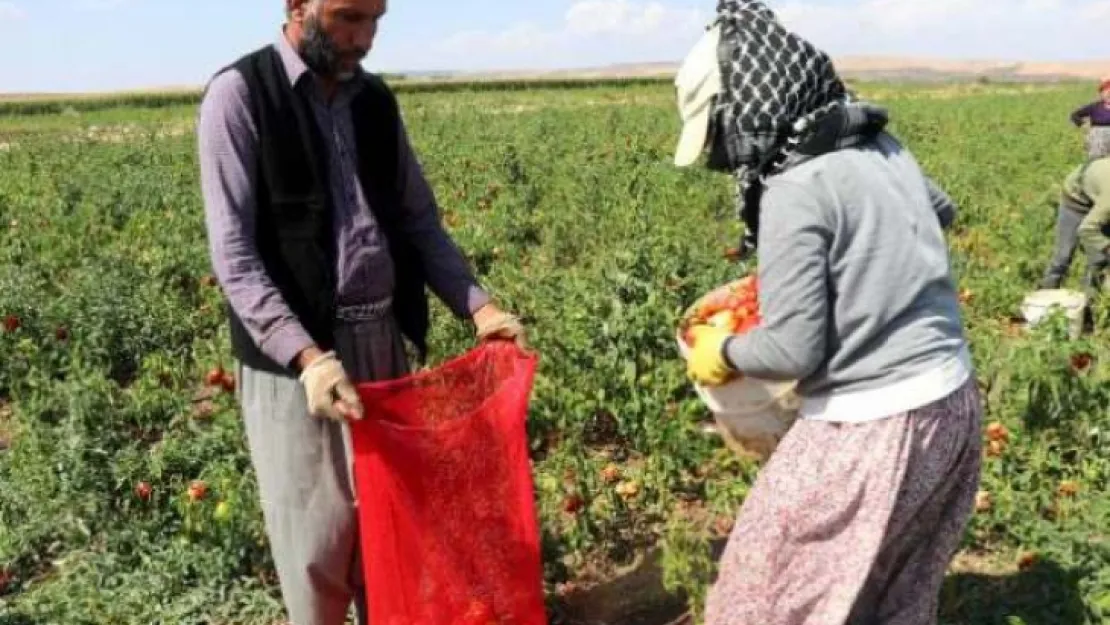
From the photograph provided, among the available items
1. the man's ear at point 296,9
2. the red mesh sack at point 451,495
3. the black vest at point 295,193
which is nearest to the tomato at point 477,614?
the red mesh sack at point 451,495

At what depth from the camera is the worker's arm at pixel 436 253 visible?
98.7 inches

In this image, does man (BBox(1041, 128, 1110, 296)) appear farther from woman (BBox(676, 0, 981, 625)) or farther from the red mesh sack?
the red mesh sack

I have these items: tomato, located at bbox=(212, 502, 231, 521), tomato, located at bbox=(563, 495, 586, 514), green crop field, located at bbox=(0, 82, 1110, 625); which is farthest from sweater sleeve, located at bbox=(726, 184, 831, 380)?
tomato, located at bbox=(212, 502, 231, 521)

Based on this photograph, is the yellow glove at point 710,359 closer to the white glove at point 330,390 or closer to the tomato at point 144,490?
the white glove at point 330,390

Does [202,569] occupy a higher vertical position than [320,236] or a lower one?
lower

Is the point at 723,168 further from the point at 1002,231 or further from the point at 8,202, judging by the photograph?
the point at 8,202

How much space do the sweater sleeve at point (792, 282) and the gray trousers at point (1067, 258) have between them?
4.46 metres

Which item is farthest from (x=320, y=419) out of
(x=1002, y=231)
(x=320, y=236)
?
(x=1002, y=231)

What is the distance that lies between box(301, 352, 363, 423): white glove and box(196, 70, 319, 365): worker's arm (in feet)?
0.14

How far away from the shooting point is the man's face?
82.5 inches

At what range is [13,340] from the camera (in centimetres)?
524

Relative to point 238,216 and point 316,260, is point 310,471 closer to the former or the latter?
point 316,260

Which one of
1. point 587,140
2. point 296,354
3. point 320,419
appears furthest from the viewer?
point 587,140

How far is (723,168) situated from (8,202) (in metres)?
8.87
